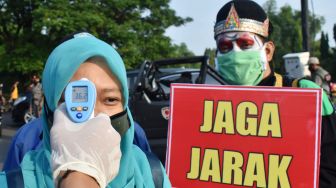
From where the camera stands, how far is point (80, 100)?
1070mm

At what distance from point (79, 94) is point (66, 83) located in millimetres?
105

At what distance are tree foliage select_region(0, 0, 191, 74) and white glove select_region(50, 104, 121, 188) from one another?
2266cm

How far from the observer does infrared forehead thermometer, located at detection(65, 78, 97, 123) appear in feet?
3.38

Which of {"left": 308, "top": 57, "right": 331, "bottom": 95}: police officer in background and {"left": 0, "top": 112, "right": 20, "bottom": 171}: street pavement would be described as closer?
{"left": 308, "top": 57, "right": 331, "bottom": 95}: police officer in background

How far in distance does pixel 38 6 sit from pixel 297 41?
45024mm

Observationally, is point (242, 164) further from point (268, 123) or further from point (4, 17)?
point (4, 17)

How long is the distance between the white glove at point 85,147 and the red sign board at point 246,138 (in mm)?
1056

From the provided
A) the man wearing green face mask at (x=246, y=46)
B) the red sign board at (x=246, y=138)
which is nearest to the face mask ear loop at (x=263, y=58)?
the man wearing green face mask at (x=246, y=46)

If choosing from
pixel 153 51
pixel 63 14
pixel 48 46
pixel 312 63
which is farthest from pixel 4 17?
pixel 312 63

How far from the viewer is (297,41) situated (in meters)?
63.3

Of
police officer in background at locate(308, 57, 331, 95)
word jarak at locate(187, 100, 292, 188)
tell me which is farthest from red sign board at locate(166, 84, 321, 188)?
police officer in background at locate(308, 57, 331, 95)

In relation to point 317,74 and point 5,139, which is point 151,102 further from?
point 5,139

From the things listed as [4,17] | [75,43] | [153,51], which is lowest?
[75,43]

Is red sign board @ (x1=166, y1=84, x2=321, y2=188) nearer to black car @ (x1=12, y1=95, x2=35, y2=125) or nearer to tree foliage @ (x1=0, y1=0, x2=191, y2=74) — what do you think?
black car @ (x1=12, y1=95, x2=35, y2=125)
